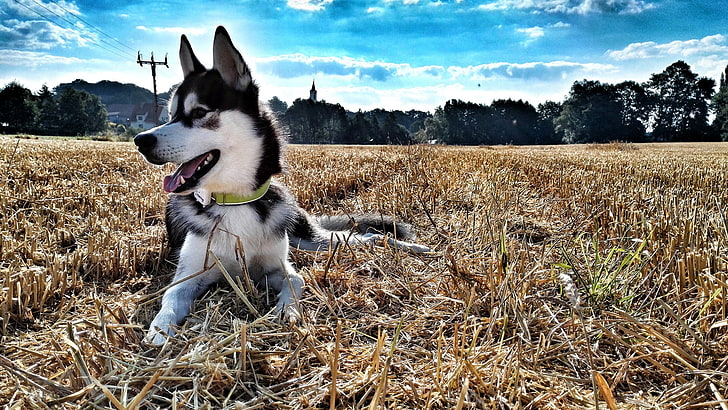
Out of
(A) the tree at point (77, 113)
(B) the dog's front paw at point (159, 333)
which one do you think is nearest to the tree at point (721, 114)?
(B) the dog's front paw at point (159, 333)

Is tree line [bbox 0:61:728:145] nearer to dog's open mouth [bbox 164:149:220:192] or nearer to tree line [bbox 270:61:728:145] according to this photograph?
tree line [bbox 270:61:728:145]

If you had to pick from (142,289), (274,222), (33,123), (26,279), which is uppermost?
(33,123)

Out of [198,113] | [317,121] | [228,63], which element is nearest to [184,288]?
[198,113]

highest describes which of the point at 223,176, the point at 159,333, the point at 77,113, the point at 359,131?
the point at 77,113

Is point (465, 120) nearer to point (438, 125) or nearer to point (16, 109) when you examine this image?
point (438, 125)

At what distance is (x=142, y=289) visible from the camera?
2607mm

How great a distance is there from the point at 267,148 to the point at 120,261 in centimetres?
128

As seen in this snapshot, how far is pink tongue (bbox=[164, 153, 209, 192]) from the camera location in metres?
2.47

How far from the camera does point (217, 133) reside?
2619mm

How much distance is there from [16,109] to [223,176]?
69570 millimetres

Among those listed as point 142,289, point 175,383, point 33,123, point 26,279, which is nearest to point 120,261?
point 142,289

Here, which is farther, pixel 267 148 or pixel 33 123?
pixel 33 123

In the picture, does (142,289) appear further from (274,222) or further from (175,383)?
(175,383)

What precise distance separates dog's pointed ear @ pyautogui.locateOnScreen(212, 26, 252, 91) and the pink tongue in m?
0.64
